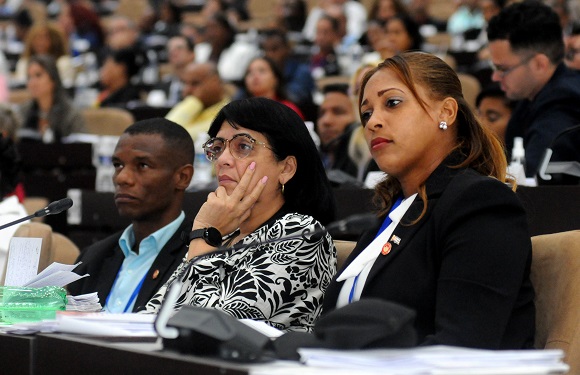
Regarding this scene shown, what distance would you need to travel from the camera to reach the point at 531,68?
4859mm

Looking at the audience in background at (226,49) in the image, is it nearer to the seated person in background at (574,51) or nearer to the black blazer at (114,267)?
the seated person in background at (574,51)

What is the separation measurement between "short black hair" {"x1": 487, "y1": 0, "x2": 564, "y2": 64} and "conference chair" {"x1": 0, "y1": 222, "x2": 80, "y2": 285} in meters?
2.30

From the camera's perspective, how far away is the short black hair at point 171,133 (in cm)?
409

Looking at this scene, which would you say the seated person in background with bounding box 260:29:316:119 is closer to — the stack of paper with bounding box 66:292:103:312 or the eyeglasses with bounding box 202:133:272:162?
the eyeglasses with bounding box 202:133:272:162

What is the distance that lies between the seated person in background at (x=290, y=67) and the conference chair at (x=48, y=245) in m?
4.40

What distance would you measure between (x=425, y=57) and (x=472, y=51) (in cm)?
687

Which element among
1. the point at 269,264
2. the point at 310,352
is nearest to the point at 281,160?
the point at 269,264

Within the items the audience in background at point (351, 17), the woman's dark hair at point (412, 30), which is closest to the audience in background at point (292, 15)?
the audience in background at point (351, 17)

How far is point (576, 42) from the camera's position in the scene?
5.99 metres

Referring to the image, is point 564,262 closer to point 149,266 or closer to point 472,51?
point 149,266

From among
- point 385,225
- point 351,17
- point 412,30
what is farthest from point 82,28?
point 385,225

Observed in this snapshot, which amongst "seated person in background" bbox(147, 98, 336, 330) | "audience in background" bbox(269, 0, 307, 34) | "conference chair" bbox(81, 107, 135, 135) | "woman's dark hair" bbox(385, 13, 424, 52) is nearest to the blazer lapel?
"seated person in background" bbox(147, 98, 336, 330)

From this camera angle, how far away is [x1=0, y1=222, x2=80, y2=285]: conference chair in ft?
13.1

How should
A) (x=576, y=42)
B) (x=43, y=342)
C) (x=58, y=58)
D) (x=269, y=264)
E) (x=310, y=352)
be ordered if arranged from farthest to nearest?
1. (x=58, y=58)
2. (x=576, y=42)
3. (x=269, y=264)
4. (x=43, y=342)
5. (x=310, y=352)
